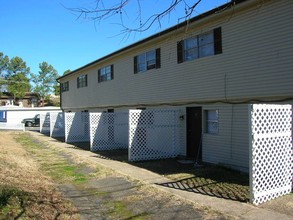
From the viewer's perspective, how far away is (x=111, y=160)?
14.9 metres

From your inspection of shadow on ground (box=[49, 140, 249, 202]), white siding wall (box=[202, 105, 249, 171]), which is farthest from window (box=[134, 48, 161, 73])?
shadow on ground (box=[49, 140, 249, 202])

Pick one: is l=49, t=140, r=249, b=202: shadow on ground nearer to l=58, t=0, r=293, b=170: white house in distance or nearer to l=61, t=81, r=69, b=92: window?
l=58, t=0, r=293, b=170: white house in distance

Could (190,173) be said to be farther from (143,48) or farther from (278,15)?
(143,48)

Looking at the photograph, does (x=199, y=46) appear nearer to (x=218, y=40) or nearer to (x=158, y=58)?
(x=218, y=40)

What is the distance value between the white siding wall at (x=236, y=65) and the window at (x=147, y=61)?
246mm

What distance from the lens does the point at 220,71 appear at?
1225cm

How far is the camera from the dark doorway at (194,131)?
45.4ft

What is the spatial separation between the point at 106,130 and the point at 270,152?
12.0 m

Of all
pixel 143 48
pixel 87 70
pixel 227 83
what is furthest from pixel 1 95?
pixel 227 83

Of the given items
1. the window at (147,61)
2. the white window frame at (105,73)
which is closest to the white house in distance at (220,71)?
the window at (147,61)

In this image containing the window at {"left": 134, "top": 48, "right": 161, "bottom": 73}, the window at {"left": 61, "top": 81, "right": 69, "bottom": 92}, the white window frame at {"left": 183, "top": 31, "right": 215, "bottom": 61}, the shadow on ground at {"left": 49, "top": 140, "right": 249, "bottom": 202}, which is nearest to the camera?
the shadow on ground at {"left": 49, "top": 140, "right": 249, "bottom": 202}

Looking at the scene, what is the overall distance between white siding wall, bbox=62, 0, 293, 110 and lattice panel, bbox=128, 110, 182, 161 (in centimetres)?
88

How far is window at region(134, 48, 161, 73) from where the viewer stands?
16.1 m

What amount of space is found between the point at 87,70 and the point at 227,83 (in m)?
15.9
